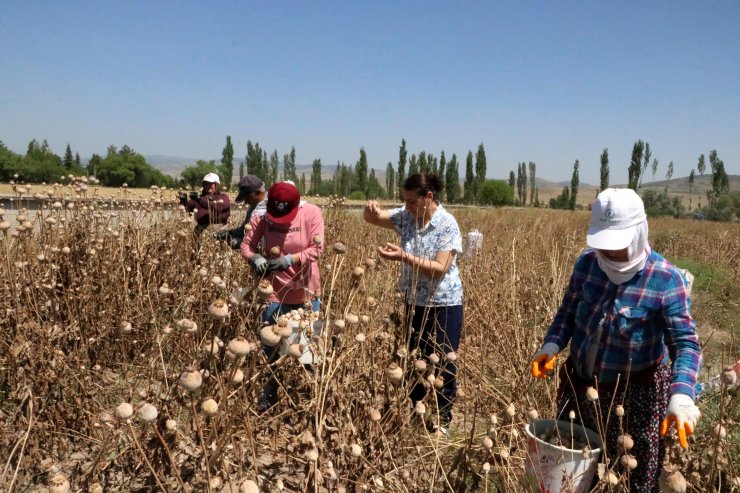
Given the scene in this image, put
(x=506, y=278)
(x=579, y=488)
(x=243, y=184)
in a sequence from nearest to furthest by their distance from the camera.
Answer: (x=579, y=488) → (x=243, y=184) → (x=506, y=278)

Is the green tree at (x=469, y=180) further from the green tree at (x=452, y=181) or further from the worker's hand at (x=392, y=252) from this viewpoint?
the worker's hand at (x=392, y=252)

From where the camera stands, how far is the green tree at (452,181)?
47.6 metres

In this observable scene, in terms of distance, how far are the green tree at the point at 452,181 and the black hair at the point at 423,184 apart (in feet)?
144

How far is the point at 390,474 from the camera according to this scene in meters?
1.73

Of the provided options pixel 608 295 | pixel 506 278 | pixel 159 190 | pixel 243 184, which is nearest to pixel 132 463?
pixel 608 295

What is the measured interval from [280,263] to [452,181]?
47.9m

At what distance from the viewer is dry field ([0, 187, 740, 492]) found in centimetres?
149

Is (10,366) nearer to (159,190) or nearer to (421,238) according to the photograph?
(421,238)

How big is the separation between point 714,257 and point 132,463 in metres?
11.5

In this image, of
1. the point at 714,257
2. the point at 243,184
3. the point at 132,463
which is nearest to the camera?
the point at 132,463

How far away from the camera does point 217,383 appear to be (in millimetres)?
1767

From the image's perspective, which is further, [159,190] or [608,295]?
[159,190]

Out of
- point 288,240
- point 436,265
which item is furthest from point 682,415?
point 288,240

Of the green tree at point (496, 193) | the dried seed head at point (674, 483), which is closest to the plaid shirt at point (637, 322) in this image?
the dried seed head at point (674, 483)
